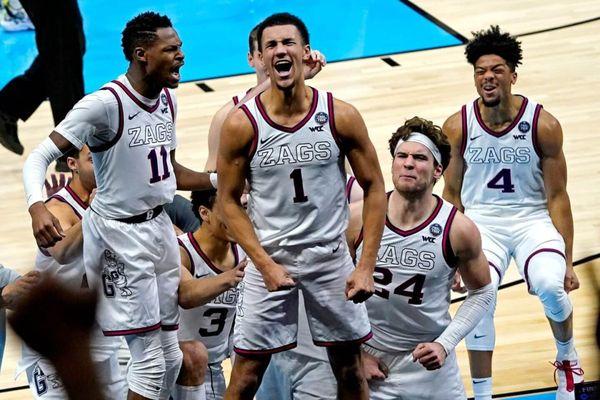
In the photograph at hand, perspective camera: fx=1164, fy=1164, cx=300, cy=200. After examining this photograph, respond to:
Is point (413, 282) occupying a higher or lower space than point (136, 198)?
lower

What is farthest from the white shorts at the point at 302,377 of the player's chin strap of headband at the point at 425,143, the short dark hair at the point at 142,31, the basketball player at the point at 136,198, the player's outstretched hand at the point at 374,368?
the short dark hair at the point at 142,31

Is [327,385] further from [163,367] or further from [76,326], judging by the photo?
[76,326]

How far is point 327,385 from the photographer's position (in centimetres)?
479

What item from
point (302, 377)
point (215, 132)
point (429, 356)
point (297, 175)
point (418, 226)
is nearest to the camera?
point (297, 175)

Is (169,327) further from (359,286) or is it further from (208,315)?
(359,286)

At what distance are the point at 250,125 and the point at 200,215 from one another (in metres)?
1.05

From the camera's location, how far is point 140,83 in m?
4.77

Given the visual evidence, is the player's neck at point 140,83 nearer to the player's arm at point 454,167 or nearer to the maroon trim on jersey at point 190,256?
the maroon trim on jersey at point 190,256

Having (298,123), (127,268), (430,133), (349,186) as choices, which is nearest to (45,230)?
(127,268)

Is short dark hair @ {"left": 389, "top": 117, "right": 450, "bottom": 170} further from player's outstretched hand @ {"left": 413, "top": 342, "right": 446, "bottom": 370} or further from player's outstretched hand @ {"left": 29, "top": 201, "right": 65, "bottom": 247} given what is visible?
player's outstretched hand @ {"left": 29, "top": 201, "right": 65, "bottom": 247}

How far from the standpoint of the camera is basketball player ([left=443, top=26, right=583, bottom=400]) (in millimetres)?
5667

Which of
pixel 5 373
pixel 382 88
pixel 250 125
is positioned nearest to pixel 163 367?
pixel 250 125

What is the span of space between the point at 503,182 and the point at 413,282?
1.45 meters

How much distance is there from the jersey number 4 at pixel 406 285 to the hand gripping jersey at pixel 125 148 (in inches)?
37.5
